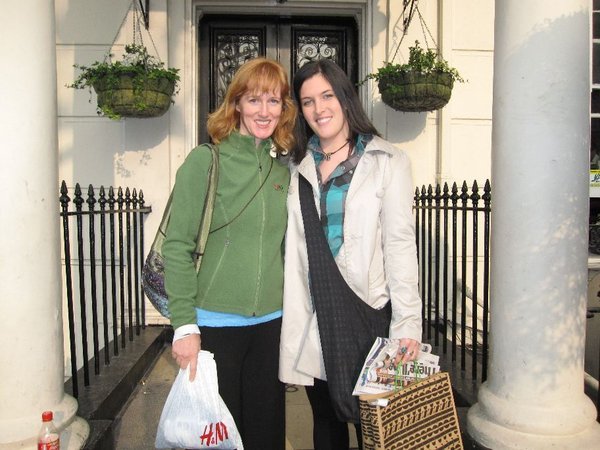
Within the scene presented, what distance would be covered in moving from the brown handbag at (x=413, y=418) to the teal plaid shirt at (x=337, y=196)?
57cm

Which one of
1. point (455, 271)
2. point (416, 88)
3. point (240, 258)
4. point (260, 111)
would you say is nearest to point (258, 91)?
point (260, 111)

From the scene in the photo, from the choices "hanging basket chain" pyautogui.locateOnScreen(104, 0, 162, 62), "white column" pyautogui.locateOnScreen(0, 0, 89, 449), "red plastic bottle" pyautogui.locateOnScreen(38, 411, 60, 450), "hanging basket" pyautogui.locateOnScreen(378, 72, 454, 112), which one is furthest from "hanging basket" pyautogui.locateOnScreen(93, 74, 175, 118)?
"red plastic bottle" pyautogui.locateOnScreen(38, 411, 60, 450)

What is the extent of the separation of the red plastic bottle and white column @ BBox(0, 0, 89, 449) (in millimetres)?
173

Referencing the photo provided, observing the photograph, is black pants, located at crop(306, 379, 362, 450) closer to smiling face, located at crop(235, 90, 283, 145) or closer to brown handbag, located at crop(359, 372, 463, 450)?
brown handbag, located at crop(359, 372, 463, 450)

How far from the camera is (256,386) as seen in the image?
219 cm

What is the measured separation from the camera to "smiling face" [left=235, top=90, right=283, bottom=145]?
212 centimetres

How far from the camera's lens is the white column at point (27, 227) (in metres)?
2.33

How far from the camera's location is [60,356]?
8.46 feet

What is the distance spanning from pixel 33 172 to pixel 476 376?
2832 millimetres

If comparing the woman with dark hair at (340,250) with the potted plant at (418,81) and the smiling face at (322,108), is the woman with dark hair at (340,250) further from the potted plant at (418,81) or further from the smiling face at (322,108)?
the potted plant at (418,81)

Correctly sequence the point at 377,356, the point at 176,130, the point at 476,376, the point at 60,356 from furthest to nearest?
the point at 176,130 → the point at 476,376 → the point at 60,356 → the point at 377,356

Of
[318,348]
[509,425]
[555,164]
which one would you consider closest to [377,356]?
[318,348]

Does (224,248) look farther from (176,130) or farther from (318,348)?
(176,130)

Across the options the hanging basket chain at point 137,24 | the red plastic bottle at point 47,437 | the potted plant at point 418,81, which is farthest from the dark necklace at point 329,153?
the hanging basket chain at point 137,24
